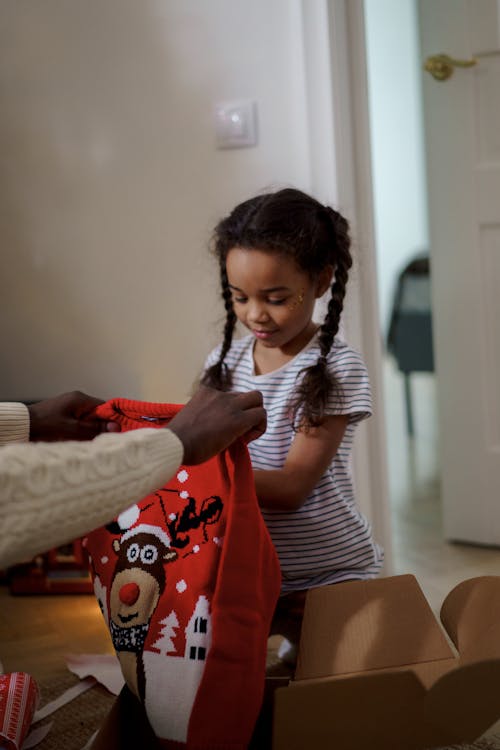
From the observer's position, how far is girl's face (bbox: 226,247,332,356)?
4.18ft

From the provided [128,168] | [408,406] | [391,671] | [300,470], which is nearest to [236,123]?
[128,168]

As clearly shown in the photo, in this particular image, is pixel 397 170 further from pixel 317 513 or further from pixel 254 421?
pixel 254 421

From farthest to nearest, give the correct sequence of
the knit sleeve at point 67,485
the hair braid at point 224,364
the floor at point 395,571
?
the floor at point 395,571 → the hair braid at point 224,364 → the knit sleeve at point 67,485

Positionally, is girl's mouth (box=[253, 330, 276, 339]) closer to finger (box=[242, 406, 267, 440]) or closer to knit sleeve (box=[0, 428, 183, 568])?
finger (box=[242, 406, 267, 440])

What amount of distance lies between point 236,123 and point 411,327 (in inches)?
57.3

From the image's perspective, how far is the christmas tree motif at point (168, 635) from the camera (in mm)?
944

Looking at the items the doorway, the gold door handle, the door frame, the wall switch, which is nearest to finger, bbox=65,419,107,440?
the door frame

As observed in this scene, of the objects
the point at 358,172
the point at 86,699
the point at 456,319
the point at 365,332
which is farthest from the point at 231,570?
the point at 456,319

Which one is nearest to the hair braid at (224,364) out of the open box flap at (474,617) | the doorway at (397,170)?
the open box flap at (474,617)

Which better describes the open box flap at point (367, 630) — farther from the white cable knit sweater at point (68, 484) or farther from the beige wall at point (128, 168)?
the beige wall at point (128, 168)

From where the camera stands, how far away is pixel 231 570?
0.93m

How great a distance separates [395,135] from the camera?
428 centimetres

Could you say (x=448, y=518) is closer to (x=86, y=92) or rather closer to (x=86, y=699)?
(x=86, y=699)

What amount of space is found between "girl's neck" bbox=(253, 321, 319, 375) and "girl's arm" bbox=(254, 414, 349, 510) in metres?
0.15
